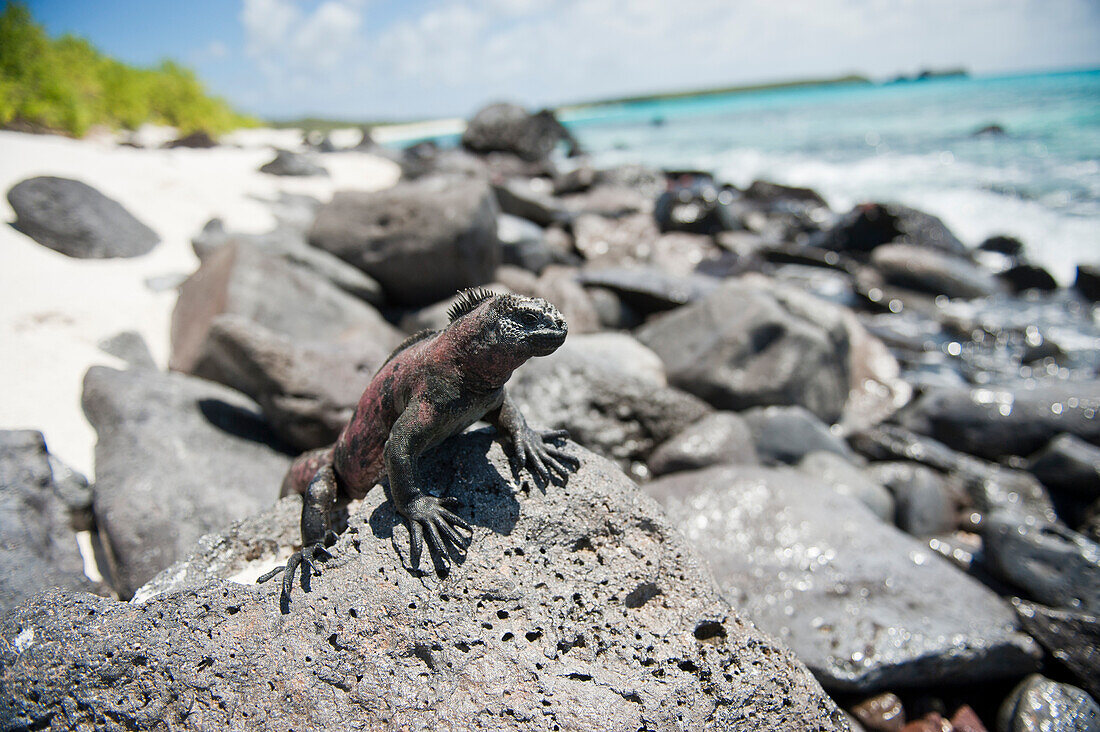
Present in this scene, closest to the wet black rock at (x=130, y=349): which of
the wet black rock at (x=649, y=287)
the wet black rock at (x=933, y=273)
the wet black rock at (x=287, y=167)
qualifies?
the wet black rock at (x=649, y=287)

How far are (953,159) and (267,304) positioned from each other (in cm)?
2664

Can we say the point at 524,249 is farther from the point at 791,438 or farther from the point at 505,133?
the point at 505,133

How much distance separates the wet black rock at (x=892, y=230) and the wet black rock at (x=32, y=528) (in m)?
15.4

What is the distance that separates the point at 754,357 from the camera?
6766 millimetres

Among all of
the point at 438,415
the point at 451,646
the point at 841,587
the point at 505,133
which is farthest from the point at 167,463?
the point at 505,133

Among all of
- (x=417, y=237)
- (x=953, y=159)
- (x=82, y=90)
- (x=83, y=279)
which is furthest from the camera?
(x=953, y=159)

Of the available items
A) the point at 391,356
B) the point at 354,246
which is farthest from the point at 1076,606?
the point at 354,246

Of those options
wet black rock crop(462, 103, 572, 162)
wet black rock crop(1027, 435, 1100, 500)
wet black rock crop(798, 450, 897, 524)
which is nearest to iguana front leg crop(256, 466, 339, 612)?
wet black rock crop(798, 450, 897, 524)

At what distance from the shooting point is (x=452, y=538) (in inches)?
94.7

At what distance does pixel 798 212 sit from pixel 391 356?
1877 centimetres

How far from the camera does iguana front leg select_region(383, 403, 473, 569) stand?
95.1 inches

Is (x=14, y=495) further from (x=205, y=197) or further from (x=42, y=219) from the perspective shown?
(x=205, y=197)

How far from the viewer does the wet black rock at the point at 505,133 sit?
29000 millimetres

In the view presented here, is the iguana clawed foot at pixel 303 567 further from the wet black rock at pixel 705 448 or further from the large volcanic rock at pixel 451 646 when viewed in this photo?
the wet black rock at pixel 705 448
